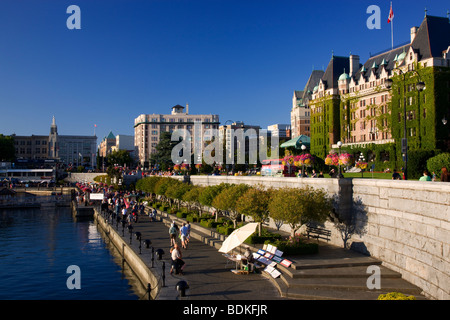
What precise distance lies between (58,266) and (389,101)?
205 feet

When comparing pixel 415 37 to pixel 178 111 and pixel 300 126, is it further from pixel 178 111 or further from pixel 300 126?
pixel 178 111

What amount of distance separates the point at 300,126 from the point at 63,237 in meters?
102

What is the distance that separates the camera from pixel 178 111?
628ft

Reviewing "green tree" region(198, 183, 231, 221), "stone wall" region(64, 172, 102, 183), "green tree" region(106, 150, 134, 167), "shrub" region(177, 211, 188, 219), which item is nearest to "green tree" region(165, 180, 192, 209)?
"shrub" region(177, 211, 188, 219)

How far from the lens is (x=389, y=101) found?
232 feet

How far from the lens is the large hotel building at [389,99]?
190 ft

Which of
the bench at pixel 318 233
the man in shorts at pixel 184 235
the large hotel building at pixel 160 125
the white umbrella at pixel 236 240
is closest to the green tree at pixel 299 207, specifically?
the bench at pixel 318 233

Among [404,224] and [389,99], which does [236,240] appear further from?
[389,99]

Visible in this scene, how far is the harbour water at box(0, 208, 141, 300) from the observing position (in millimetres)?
22312

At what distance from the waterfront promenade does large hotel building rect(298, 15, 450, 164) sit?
2653 centimetres

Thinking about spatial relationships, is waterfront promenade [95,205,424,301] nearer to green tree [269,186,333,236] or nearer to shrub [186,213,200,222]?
green tree [269,186,333,236]
